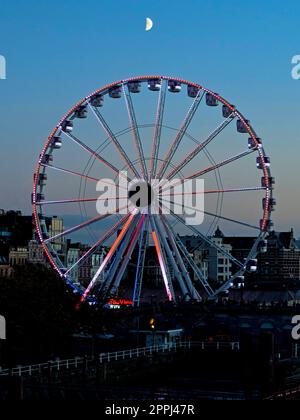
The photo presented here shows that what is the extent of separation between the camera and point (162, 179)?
79.9 metres

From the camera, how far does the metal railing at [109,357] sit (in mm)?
61625

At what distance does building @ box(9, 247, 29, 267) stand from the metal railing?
67.0 meters

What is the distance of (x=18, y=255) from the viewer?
150 m

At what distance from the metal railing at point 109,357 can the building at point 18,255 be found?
67.0m

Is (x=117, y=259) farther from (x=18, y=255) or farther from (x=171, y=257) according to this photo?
(x=18, y=255)

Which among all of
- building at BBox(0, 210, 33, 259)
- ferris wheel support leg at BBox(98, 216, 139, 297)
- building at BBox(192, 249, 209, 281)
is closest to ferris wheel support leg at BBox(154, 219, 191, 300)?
ferris wheel support leg at BBox(98, 216, 139, 297)

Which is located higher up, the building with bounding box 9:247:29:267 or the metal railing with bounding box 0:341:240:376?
the building with bounding box 9:247:29:267

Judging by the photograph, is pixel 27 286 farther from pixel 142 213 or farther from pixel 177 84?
pixel 177 84

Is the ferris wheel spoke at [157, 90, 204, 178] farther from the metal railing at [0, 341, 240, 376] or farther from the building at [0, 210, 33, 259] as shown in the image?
the building at [0, 210, 33, 259]

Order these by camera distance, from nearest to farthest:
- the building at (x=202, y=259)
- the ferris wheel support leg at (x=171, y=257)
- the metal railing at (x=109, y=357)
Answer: the metal railing at (x=109, y=357) < the ferris wheel support leg at (x=171, y=257) < the building at (x=202, y=259)

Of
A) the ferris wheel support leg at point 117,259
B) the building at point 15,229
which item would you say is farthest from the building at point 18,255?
the ferris wheel support leg at point 117,259

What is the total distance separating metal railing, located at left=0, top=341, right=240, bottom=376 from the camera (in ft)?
202

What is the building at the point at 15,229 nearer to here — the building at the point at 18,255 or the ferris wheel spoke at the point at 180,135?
the building at the point at 18,255
